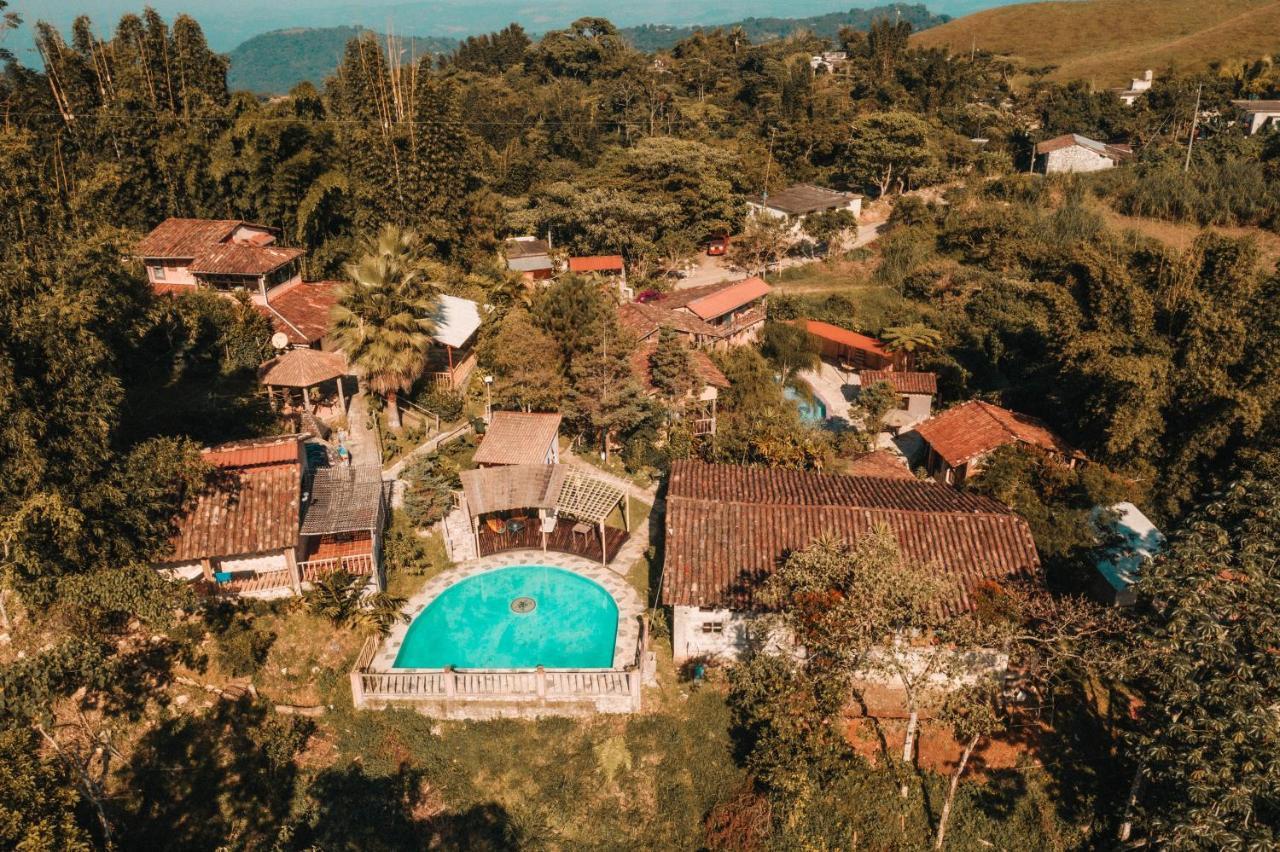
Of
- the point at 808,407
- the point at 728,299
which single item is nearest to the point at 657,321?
the point at 728,299

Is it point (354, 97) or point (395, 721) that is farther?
point (354, 97)

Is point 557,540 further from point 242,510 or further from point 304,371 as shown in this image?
point 304,371

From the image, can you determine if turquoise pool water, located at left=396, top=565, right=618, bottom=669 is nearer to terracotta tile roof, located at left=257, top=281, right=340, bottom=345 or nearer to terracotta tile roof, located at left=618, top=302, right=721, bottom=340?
terracotta tile roof, located at left=257, top=281, right=340, bottom=345

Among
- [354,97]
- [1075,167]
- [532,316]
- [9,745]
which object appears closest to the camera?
[9,745]

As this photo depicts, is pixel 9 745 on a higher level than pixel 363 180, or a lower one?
lower

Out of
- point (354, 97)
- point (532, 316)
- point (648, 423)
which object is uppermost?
point (354, 97)

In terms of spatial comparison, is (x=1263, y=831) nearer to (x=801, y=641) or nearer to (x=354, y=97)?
(x=801, y=641)

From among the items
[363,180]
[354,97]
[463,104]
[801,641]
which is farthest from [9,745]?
[463,104]
